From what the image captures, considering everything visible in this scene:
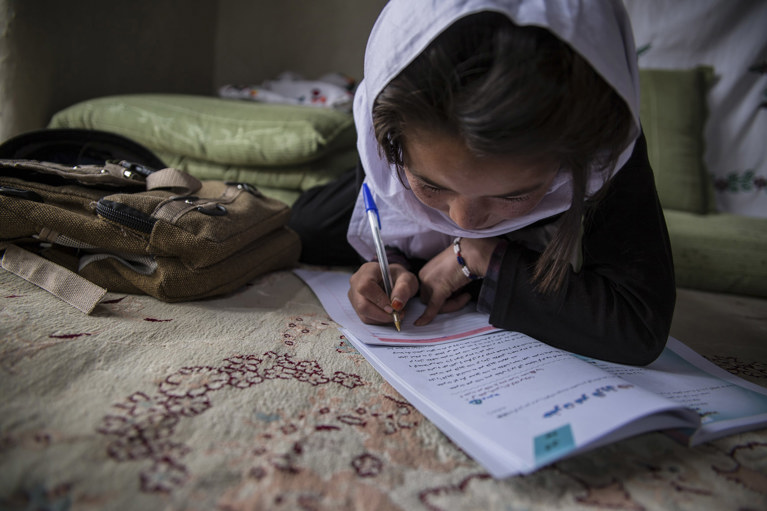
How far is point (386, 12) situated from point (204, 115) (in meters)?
0.85

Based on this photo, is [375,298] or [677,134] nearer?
[375,298]

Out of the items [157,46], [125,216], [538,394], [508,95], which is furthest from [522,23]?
[157,46]

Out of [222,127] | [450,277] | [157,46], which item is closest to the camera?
[450,277]

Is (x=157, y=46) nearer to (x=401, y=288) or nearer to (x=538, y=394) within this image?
(x=401, y=288)

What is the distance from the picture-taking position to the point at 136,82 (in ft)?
5.25

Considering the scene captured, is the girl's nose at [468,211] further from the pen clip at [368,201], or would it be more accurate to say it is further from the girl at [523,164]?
the pen clip at [368,201]

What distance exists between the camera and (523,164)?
1.47 ft

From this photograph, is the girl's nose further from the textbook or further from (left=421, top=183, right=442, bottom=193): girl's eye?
the textbook

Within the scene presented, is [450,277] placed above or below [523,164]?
below

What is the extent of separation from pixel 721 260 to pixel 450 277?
2.55 ft

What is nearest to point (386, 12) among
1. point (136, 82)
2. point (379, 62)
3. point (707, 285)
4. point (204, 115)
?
point (379, 62)

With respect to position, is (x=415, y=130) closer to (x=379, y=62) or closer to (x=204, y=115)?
(x=379, y=62)

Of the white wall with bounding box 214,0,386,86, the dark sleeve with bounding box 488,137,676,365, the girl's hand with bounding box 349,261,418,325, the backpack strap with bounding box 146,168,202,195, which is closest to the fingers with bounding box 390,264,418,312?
the girl's hand with bounding box 349,261,418,325

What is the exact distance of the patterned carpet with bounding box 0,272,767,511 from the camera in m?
0.32
